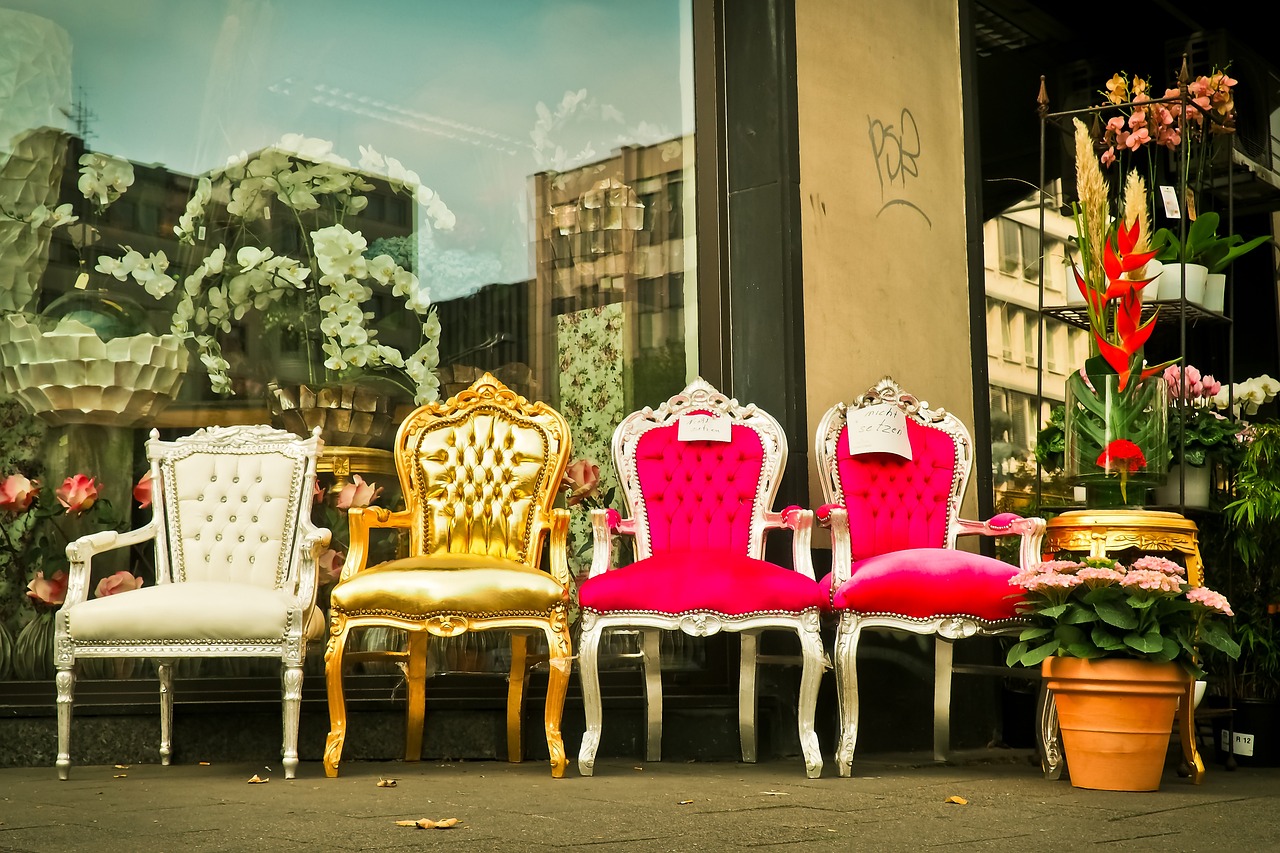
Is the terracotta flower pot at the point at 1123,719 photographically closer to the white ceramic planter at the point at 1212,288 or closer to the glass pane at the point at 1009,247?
the white ceramic planter at the point at 1212,288

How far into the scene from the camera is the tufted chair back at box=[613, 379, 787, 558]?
4.04 m

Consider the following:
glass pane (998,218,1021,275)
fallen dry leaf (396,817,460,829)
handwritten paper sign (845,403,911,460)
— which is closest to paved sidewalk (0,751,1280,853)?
fallen dry leaf (396,817,460,829)

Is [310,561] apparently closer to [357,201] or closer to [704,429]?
[704,429]

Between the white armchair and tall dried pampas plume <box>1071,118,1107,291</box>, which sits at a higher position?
tall dried pampas plume <box>1071,118,1107,291</box>

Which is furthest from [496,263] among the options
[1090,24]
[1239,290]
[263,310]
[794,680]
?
[1239,290]

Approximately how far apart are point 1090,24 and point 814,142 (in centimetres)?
247

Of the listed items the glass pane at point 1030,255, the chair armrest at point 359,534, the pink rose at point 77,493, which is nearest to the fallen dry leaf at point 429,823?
the chair armrest at point 359,534

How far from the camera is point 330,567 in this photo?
4.36 m

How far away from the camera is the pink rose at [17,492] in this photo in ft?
13.6

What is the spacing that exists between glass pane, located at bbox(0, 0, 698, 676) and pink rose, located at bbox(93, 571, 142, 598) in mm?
179

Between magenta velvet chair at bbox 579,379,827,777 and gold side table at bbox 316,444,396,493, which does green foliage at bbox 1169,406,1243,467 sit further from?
gold side table at bbox 316,444,396,493

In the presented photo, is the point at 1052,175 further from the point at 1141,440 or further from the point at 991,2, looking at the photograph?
the point at 1141,440

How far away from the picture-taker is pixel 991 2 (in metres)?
5.88

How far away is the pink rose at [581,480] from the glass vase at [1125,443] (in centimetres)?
161
